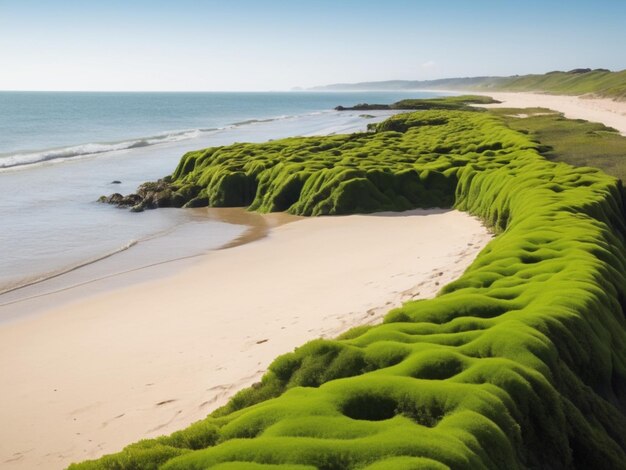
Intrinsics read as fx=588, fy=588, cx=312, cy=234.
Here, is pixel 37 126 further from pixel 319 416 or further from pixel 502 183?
pixel 319 416

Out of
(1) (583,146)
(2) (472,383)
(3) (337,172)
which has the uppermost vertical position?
(1) (583,146)

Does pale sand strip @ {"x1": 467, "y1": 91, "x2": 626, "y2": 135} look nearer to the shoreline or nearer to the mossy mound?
the mossy mound

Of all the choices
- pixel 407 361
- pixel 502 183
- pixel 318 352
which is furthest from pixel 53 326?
pixel 502 183

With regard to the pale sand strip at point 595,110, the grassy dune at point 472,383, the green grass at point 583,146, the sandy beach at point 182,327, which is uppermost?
the pale sand strip at point 595,110

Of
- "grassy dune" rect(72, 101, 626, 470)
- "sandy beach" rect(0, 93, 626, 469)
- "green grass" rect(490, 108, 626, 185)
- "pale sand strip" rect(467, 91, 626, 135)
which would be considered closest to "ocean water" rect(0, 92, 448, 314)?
"sandy beach" rect(0, 93, 626, 469)

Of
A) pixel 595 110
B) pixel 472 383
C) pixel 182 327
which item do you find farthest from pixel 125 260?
pixel 595 110

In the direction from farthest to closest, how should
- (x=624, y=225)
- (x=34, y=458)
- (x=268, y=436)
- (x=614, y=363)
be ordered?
(x=624, y=225), (x=614, y=363), (x=34, y=458), (x=268, y=436)

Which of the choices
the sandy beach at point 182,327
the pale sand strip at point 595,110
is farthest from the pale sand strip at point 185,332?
the pale sand strip at point 595,110

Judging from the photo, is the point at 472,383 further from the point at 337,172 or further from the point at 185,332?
the point at 337,172

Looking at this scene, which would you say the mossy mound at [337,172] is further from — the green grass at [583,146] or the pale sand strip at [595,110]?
the pale sand strip at [595,110]
